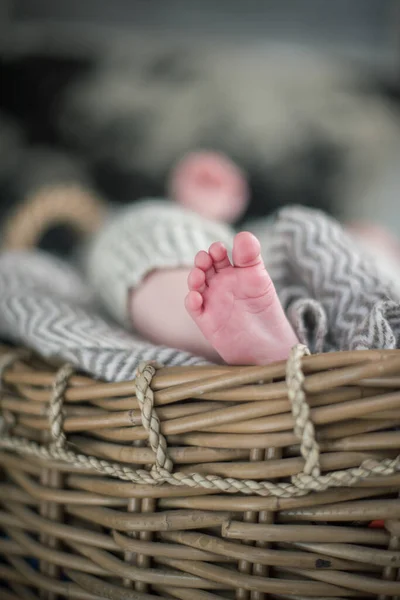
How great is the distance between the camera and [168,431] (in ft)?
1.53

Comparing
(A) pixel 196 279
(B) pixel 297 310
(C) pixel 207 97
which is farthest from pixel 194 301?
(C) pixel 207 97

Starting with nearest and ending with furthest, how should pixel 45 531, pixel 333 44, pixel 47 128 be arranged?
pixel 45 531, pixel 47 128, pixel 333 44

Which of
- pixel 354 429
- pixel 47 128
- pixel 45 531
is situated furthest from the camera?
pixel 47 128

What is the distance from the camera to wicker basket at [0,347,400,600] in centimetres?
43

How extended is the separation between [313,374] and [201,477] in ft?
0.41

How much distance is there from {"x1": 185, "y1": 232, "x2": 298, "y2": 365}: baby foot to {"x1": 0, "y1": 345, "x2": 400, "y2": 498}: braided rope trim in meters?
0.06

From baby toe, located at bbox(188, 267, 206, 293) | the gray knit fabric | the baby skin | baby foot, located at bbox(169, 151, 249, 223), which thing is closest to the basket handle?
baby foot, located at bbox(169, 151, 249, 223)

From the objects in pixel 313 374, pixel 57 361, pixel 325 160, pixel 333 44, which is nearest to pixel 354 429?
pixel 313 374

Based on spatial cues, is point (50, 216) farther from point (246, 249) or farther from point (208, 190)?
point (246, 249)

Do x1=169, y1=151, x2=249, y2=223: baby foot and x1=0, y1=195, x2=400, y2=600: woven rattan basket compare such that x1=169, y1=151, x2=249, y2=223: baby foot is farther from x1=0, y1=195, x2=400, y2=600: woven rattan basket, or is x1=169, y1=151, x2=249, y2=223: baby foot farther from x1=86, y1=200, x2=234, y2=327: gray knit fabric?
x1=0, y1=195, x2=400, y2=600: woven rattan basket

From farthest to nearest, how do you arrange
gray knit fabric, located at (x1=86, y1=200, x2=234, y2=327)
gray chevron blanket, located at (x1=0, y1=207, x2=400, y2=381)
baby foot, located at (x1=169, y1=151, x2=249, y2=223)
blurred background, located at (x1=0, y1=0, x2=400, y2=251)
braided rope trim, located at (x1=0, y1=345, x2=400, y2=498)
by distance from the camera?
1. blurred background, located at (x1=0, y1=0, x2=400, y2=251)
2. baby foot, located at (x1=169, y1=151, x2=249, y2=223)
3. gray knit fabric, located at (x1=86, y1=200, x2=234, y2=327)
4. gray chevron blanket, located at (x1=0, y1=207, x2=400, y2=381)
5. braided rope trim, located at (x1=0, y1=345, x2=400, y2=498)

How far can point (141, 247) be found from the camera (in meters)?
0.68

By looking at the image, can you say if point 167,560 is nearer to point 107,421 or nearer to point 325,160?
point 107,421

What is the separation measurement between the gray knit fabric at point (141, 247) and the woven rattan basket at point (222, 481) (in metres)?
0.15
